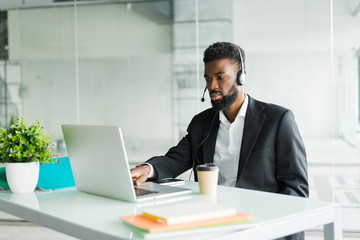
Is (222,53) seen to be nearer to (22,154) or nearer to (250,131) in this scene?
(250,131)

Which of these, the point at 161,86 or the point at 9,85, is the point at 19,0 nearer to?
the point at 9,85

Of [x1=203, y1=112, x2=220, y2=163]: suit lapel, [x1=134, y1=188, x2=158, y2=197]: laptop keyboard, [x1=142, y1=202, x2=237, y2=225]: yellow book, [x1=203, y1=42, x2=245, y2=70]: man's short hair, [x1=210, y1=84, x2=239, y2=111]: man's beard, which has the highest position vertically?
[x1=203, y1=42, x2=245, y2=70]: man's short hair

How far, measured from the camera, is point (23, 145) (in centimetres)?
181

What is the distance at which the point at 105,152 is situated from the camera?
5.06 feet

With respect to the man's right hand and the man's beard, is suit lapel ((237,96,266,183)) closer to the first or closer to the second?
the man's beard

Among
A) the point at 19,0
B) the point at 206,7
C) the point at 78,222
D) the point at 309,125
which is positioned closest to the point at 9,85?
the point at 19,0

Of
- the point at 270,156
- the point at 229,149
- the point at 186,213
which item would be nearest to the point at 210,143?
the point at 229,149

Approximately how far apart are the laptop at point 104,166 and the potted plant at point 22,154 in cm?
15

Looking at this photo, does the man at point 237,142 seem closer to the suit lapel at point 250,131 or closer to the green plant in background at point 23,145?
the suit lapel at point 250,131

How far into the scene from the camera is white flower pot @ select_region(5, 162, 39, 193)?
69.9 inches

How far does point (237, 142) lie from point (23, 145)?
1.00 m

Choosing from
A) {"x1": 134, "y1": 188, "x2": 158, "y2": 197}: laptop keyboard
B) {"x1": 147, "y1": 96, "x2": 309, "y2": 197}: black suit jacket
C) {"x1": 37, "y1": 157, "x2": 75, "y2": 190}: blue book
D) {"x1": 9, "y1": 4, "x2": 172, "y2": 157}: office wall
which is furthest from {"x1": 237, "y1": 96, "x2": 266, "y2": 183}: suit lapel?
{"x1": 9, "y1": 4, "x2": 172, "y2": 157}: office wall

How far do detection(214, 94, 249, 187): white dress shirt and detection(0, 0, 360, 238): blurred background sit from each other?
1.53 m

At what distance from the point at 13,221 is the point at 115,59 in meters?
1.86
